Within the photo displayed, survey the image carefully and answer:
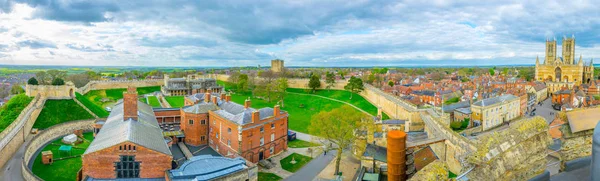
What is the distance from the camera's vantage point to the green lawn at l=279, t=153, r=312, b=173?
86.4 feet

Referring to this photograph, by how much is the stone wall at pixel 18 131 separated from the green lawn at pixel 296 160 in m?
20.2

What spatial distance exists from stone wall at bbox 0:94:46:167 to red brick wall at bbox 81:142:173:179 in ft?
39.5

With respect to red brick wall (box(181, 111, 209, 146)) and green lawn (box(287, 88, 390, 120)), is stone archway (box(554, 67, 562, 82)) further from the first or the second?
red brick wall (box(181, 111, 209, 146))

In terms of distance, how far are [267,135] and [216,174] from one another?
36.5ft

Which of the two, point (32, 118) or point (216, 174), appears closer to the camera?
point (216, 174)

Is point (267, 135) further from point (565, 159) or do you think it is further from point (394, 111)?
point (565, 159)

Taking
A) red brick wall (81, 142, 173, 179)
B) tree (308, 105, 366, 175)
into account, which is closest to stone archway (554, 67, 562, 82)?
tree (308, 105, 366, 175)

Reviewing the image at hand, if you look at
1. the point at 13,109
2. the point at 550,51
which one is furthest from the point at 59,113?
the point at 550,51

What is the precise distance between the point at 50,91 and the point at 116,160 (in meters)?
29.1

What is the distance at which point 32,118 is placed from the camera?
32844 millimetres

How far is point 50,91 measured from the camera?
39188 millimetres

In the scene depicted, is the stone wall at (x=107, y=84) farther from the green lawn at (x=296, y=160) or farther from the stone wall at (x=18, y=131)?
the green lawn at (x=296, y=160)

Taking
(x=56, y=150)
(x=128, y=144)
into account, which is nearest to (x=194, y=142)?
(x=56, y=150)

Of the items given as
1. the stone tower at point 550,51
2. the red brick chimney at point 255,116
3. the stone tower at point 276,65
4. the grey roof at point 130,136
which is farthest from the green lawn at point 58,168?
the stone tower at point 550,51
